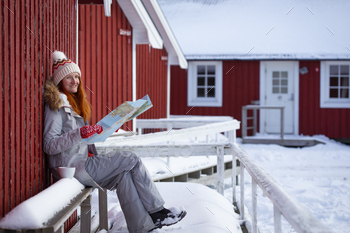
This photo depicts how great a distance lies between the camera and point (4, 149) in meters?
2.04

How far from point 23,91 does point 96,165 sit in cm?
76

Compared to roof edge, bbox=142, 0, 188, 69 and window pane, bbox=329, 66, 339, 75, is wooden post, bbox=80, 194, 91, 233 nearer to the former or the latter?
roof edge, bbox=142, 0, 188, 69

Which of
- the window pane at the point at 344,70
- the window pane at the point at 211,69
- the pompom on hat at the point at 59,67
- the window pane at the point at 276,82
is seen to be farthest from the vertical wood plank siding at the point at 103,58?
the window pane at the point at 344,70

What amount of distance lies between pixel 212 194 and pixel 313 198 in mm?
2457

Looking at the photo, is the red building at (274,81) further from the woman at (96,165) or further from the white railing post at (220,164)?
the woman at (96,165)

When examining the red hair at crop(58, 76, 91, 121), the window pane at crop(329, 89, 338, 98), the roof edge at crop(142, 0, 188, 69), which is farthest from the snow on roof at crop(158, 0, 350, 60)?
the red hair at crop(58, 76, 91, 121)

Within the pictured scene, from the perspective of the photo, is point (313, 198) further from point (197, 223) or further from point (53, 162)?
point (53, 162)

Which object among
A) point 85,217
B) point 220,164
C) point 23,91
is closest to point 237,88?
point 220,164

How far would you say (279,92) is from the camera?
46.1 ft

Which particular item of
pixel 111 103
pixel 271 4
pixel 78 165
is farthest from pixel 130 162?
pixel 271 4

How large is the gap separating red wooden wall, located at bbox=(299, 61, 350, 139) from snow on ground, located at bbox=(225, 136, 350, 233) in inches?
57.2

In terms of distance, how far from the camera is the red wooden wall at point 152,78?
30.7 feet

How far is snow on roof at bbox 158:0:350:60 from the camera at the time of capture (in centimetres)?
1416

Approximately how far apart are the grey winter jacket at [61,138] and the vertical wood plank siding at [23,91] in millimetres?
53
